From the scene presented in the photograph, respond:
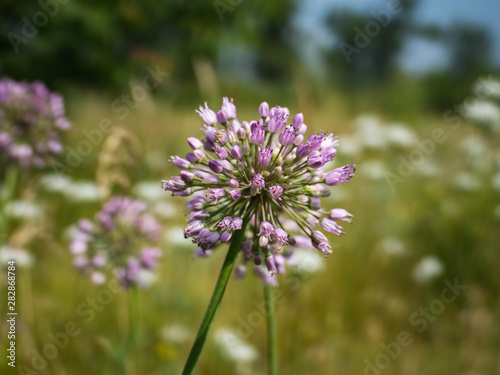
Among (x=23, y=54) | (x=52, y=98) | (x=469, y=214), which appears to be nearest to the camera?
(x=52, y=98)

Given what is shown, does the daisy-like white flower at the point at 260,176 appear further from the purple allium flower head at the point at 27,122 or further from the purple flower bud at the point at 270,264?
the purple allium flower head at the point at 27,122

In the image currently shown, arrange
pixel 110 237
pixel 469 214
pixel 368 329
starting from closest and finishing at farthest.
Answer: pixel 110 237 < pixel 368 329 < pixel 469 214

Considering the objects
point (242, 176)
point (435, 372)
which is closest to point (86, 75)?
point (435, 372)

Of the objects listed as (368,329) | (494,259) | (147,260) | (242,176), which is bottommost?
(242,176)

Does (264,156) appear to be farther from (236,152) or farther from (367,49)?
(367,49)

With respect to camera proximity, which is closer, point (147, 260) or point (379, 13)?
point (147, 260)

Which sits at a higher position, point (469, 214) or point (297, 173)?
point (469, 214)

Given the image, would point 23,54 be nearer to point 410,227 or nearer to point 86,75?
point 86,75

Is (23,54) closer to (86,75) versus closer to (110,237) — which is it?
(86,75)
